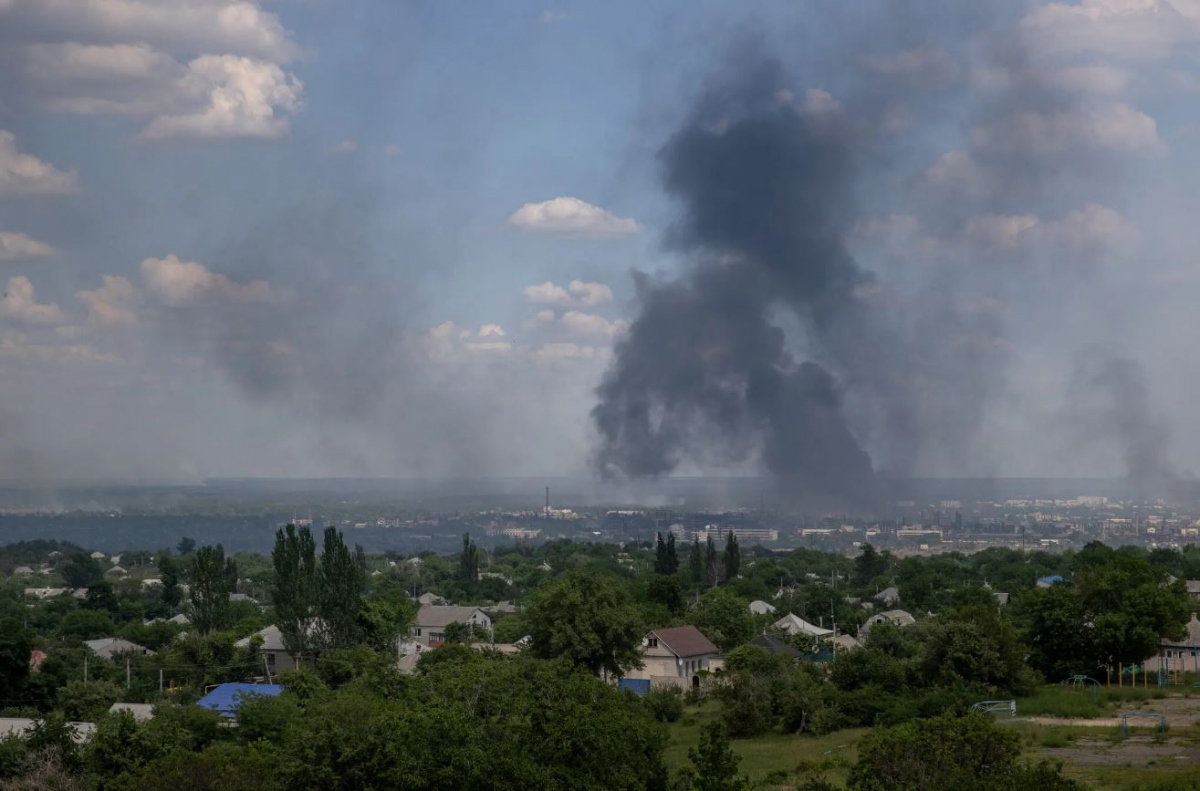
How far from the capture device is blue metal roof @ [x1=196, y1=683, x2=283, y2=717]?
1371 inches

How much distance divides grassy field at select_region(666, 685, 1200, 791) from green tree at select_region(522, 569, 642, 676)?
344 cm

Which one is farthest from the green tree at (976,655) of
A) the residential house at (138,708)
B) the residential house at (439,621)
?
the residential house at (439,621)

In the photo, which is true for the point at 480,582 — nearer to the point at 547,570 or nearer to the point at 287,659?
the point at 547,570

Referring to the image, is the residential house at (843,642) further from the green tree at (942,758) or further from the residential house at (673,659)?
the green tree at (942,758)

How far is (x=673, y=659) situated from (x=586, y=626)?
351 inches

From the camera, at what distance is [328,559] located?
153ft

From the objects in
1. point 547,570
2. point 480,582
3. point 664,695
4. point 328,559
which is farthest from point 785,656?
point 547,570

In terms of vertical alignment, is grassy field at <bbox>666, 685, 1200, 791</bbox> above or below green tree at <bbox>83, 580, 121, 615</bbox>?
above

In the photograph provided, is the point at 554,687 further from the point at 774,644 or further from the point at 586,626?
the point at 774,644

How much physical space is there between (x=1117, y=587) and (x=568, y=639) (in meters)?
17.9

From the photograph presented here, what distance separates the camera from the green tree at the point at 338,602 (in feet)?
152

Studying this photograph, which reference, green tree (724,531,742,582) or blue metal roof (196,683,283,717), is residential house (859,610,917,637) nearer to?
green tree (724,531,742,582)

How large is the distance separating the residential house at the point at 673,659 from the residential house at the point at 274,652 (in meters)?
12.5

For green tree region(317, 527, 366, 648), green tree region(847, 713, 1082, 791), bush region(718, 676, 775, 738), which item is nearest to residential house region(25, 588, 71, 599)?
green tree region(317, 527, 366, 648)
